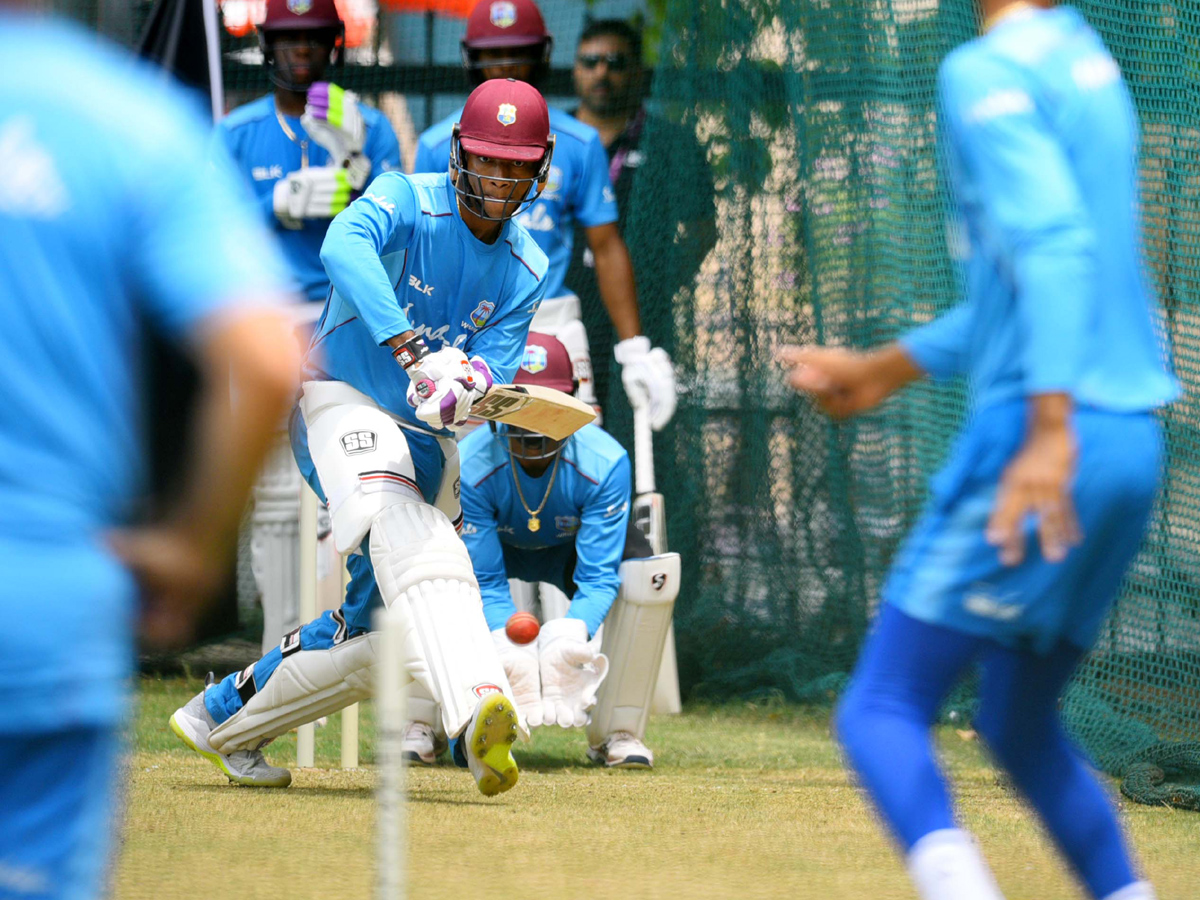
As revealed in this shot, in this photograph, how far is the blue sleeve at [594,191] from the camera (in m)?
6.34

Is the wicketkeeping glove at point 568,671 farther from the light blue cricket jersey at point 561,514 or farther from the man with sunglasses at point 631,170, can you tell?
the man with sunglasses at point 631,170

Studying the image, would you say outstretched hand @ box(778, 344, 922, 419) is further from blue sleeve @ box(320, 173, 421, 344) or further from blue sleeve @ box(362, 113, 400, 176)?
blue sleeve @ box(362, 113, 400, 176)

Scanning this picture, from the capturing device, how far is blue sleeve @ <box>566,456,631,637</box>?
17.0 feet

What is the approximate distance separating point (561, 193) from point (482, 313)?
79.1 inches

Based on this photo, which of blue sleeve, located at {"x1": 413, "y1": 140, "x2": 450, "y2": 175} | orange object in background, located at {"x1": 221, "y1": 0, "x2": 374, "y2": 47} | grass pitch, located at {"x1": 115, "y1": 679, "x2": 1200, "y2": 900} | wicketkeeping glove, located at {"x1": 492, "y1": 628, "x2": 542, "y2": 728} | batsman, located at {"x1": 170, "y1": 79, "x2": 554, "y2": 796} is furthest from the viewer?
orange object in background, located at {"x1": 221, "y1": 0, "x2": 374, "y2": 47}

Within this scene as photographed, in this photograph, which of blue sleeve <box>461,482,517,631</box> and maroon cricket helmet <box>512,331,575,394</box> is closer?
blue sleeve <box>461,482,517,631</box>

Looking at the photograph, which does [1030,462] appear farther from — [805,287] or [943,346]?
[805,287]

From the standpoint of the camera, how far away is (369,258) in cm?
397

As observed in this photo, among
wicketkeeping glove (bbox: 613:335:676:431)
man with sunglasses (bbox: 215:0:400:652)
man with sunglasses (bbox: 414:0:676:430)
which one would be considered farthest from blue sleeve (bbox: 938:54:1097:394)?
man with sunglasses (bbox: 215:0:400:652)

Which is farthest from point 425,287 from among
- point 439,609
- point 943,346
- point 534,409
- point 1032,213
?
point 1032,213

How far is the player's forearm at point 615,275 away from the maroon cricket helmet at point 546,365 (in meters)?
0.96

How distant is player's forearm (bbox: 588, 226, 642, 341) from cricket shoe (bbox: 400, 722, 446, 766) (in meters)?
1.94

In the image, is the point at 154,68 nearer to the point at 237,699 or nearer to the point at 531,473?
the point at 531,473

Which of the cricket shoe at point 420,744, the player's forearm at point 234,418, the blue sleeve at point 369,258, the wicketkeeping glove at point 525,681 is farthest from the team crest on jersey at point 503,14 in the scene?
the player's forearm at point 234,418
